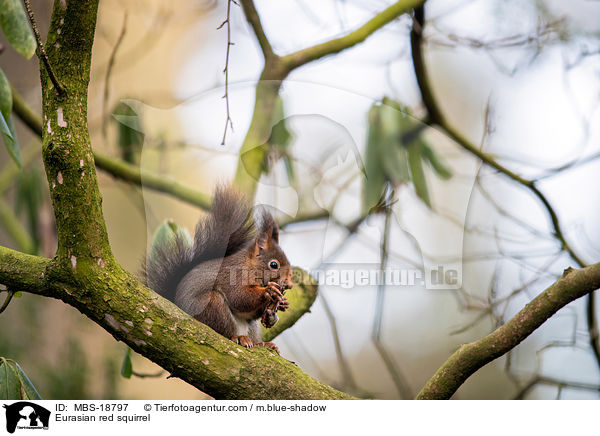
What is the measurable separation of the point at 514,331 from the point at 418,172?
299 millimetres

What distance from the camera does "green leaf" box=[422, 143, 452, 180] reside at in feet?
3.07

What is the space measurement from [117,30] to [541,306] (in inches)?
26.6

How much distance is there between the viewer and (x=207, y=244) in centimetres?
77

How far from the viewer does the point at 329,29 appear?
0.85 meters

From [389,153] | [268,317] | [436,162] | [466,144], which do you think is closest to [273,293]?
[268,317]

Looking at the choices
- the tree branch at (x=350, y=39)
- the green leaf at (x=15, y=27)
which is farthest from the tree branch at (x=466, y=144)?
the green leaf at (x=15, y=27)

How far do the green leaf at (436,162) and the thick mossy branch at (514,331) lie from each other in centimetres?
28

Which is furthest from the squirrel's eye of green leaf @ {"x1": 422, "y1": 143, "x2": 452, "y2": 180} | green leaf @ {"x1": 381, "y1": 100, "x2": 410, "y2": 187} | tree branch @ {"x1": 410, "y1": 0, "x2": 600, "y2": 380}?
tree branch @ {"x1": 410, "y1": 0, "x2": 600, "y2": 380}

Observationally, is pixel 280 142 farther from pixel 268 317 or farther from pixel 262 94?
pixel 268 317

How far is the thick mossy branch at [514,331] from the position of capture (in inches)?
27.4

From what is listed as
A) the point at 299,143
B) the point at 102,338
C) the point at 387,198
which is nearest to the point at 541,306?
the point at 387,198
